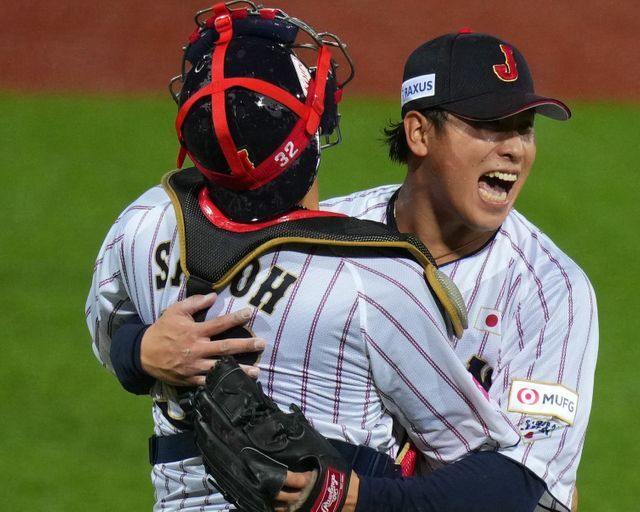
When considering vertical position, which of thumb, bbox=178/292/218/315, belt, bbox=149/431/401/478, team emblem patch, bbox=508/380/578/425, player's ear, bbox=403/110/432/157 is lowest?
belt, bbox=149/431/401/478

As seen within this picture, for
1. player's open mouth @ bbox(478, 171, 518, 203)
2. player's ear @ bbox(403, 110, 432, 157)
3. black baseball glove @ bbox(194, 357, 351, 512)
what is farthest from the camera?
player's ear @ bbox(403, 110, 432, 157)

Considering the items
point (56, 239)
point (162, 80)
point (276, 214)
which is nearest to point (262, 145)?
point (276, 214)

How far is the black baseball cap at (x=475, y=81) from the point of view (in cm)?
335

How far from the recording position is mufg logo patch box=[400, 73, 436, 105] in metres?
3.51

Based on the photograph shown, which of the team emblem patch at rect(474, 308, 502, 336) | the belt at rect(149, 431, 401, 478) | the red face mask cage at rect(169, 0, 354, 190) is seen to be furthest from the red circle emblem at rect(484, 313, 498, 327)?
the red face mask cage at rect(169, 0, 354, 190)

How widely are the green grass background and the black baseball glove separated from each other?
2985 millimetres

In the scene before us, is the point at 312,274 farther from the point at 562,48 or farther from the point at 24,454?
the point at 562,48

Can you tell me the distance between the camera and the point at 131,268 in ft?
9.57

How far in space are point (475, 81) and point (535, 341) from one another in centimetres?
75

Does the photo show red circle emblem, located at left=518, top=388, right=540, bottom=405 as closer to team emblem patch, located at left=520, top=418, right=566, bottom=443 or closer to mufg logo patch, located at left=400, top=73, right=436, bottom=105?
team emblem patch, located at left=520, top=418, right=566, bottom=443

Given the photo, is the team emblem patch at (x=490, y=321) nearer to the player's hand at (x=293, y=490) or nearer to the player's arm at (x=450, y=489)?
the player's arm at (x=450, y=489)

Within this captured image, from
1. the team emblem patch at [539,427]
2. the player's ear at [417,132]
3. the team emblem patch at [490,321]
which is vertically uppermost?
the player's ear at [417,132]

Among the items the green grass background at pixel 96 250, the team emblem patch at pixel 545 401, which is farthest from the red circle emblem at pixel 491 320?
the green grass background at pixel 96 250

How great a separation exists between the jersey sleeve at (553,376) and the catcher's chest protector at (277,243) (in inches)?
17.2
